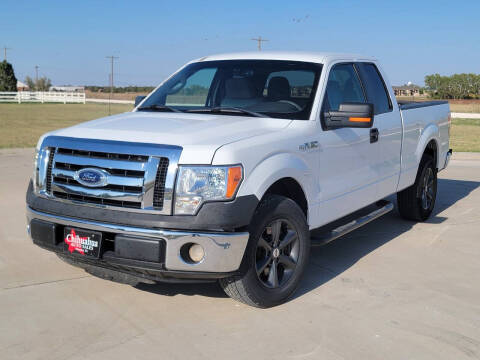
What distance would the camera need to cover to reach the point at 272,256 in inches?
172

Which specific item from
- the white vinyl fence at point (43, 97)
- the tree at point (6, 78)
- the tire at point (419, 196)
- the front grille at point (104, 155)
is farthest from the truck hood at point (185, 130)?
the tree at point (6, 78)

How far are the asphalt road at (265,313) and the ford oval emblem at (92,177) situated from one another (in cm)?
93

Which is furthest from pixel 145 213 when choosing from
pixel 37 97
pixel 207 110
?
pixel 37 97

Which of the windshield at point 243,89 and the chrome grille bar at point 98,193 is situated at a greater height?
the windshield at point 243,89

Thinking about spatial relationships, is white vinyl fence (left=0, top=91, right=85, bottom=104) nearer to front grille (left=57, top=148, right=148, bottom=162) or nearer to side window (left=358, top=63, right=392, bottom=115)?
side window (left=358, top=63, right=392, bottom=115)

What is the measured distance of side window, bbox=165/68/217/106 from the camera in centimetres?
559

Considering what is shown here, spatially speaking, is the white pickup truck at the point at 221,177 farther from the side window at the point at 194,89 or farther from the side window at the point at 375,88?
the side window at the point at 375,88

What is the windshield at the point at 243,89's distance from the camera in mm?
5004

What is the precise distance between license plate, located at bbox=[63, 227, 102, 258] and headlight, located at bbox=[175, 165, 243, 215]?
603 mm

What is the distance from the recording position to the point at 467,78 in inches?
4336

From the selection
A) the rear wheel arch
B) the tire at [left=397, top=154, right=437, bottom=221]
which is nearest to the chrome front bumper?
the tire at [left=397, top=154, right=437, bottom=221]

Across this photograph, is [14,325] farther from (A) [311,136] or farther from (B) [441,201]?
(B) [441,201]

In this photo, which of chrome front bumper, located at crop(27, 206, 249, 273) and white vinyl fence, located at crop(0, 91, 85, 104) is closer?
chrome front bumper, located at crop(27, 206, 249, 273)

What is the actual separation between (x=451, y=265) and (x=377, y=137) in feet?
4.51
